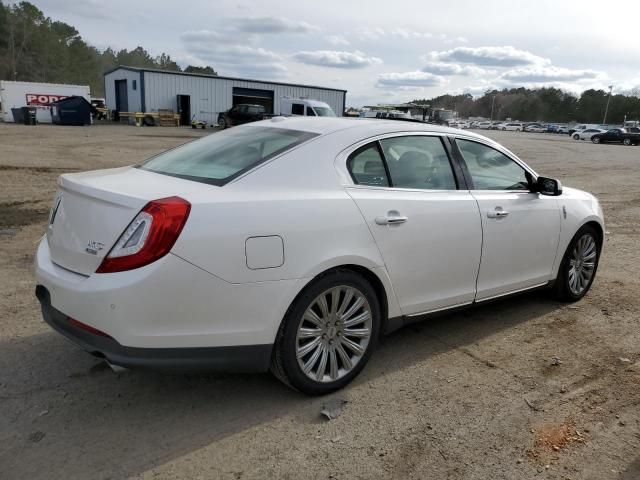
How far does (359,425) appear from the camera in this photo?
3.03 m

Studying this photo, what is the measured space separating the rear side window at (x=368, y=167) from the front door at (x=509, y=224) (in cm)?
87

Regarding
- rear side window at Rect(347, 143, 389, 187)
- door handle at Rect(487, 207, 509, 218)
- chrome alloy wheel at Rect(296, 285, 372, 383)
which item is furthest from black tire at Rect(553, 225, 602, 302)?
chrome alloy wheel at Rect(296, 285, 372, 383)

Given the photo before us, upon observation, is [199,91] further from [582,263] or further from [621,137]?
[582,263]

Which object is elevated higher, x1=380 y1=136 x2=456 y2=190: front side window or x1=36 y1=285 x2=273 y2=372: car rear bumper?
x1=380 y1=136 x2=456 y2=190: front side window

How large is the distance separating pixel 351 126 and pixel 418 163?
566mm

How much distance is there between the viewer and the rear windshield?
3160 mm

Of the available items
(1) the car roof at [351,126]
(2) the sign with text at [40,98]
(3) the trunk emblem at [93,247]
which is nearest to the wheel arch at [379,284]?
(1) the car roof at [351,126]

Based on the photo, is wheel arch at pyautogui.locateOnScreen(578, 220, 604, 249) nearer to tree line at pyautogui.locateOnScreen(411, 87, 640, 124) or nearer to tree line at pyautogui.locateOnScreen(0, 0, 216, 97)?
tree line at pyautogui.locateOnScreen(0, 0, 216, 97)

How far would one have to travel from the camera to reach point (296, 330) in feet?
9.92

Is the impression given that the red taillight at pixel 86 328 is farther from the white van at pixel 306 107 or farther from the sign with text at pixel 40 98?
the sign with text at pixel 40 98

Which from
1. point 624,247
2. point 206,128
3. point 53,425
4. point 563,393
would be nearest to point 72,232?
point 53,425

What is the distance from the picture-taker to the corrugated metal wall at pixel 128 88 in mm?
40469

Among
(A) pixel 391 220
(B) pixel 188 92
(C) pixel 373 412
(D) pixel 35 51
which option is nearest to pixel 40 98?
(B) pixel 188 92

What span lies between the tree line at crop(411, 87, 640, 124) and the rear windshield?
10991 centimetres
